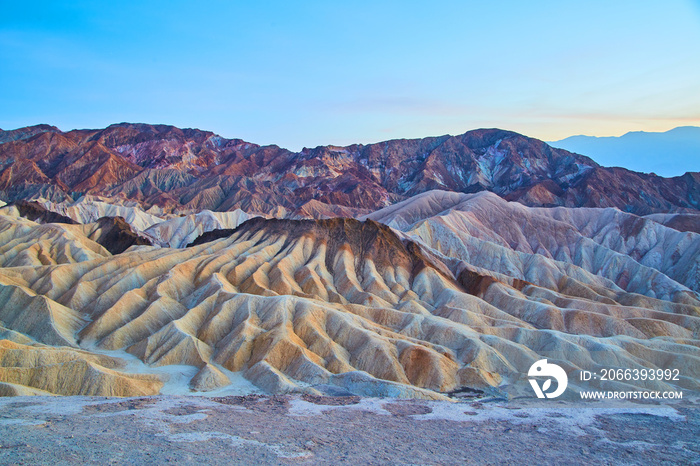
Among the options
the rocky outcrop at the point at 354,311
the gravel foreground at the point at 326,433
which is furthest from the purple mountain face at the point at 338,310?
the gravel foreground at the point at 326,433

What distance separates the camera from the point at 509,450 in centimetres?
2567

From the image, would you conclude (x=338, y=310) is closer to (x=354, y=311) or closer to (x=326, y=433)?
(x=354, y=311)

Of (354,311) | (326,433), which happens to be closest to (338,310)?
(354,311)

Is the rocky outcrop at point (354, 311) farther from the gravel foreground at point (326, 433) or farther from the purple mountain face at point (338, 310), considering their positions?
the gravel foreground at point (326, 433)

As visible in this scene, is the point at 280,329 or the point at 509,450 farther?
the point at 280,329

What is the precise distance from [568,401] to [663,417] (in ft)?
43.3

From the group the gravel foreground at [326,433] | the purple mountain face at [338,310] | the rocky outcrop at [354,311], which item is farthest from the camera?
the rocky outcrop at [354,311]

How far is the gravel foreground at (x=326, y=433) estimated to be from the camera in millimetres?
22922

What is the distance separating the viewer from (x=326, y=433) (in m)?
27.3

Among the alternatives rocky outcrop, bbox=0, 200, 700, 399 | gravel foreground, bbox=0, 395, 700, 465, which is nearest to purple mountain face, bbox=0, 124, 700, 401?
rocky outcrop, bbox=0, 200, 700, 399

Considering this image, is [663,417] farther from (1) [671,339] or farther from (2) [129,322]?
(2) [129,322]

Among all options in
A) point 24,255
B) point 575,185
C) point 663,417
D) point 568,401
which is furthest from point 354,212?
point 663,417

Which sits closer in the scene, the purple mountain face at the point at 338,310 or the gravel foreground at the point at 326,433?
the gravel foreground at the point at 326,433

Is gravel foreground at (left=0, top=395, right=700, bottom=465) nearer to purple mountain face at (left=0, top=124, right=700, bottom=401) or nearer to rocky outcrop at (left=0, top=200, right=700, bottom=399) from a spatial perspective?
purple mountain face at (left=0, top=124, right=700, bottom=401)
